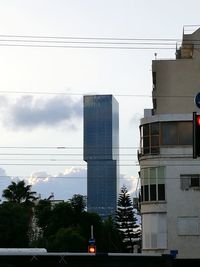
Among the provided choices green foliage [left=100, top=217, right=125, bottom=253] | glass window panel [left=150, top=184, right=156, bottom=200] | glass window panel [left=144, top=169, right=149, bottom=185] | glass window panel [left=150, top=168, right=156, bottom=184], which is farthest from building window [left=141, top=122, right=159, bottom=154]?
green foliage [left=100, top=217, right=125, bottom=253]

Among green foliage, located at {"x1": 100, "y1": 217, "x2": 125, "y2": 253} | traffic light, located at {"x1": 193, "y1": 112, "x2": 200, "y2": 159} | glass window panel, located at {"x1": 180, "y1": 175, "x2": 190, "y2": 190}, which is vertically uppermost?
glass window panel, located at {"x1": 180, "y1": 175, "x2": 190, "y2": 190}

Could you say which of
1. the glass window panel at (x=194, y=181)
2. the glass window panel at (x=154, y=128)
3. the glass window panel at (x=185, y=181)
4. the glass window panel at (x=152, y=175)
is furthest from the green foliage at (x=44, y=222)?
the glass window panel at (x=194, y=181)

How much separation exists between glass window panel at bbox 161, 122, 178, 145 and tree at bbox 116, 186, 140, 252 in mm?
58830

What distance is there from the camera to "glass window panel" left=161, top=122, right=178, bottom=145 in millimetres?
58188

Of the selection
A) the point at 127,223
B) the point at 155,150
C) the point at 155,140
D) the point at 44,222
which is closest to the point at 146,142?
the point at 155,140

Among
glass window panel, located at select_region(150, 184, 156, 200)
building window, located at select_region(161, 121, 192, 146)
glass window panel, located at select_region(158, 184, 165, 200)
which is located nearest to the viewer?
glass window panel, located at select_region(158, 184, 165, 200)

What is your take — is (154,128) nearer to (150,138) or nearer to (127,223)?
(150,138)

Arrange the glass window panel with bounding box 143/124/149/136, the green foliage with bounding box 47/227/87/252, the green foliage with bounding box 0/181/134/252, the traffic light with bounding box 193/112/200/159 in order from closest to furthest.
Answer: the traffic light with bounding box 193/112/200/159 → the glass window panel with bounding box 143/124/149/136 → the green foliage with bounding box 47/227/87/252 → the green foliage with bounding box 0/181/134/252

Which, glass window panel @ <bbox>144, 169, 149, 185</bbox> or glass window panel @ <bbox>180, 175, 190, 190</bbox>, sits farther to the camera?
glass window panel @ <bbox>144, 169, 149, 185</bbox>

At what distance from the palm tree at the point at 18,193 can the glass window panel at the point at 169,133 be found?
47.5 m

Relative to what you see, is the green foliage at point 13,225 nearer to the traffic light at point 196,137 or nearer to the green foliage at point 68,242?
the green foliage at point 68,242

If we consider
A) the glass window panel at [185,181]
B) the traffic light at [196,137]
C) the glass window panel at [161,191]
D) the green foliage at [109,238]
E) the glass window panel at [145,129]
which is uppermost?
the glass window panel at [145,129]

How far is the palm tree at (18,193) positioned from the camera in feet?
336

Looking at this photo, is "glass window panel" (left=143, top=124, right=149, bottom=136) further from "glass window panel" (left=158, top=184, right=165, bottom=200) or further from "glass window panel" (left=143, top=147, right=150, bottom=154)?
"glass window panel" (left=158, top=184, right=165, bottom=200)
